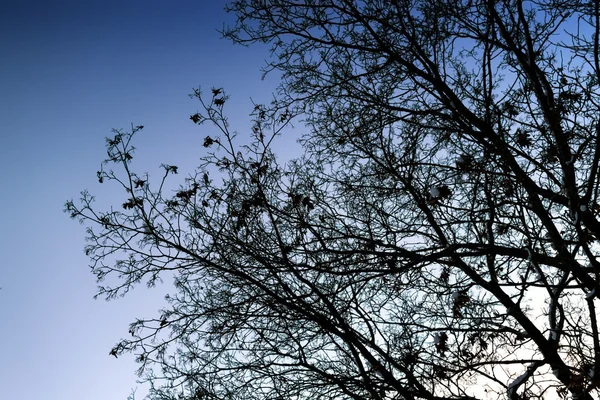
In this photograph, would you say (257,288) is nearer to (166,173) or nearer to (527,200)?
(166,173)

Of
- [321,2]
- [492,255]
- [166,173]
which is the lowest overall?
[492,255]

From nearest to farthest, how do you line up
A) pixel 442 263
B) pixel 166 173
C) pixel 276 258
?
pixel 276 258 < pixel 442 263 < pixel 166 173

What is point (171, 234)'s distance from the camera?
5527 mm

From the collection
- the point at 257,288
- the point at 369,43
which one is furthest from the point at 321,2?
the point at 257,288

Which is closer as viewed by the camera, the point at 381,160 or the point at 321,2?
the point at 321,2

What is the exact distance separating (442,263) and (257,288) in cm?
214

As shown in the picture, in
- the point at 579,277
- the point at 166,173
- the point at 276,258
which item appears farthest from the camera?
the point at 166,173

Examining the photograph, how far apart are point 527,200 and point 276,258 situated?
2694 millimetres

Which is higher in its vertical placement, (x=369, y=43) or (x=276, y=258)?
(x=369, y=43)

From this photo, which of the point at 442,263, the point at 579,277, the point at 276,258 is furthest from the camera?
the point at 442,263

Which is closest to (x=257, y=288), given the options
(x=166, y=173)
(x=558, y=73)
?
(x=166, y=173)

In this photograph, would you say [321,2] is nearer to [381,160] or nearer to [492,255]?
[381,160]

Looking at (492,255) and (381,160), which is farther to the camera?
(381,160)

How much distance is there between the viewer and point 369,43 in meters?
5.63
